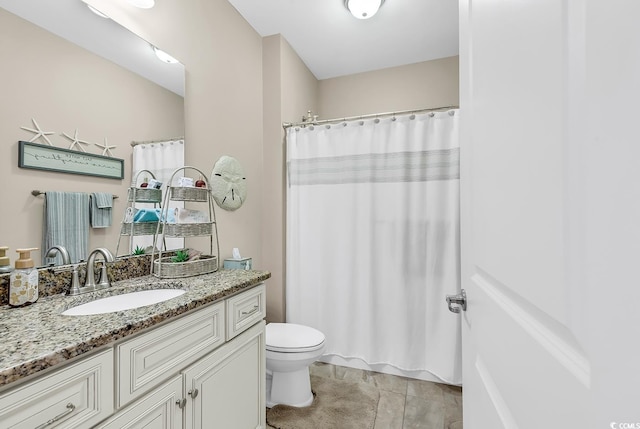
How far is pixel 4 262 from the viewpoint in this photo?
0.93 meters

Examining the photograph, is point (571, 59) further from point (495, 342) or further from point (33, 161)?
point (33, 161)

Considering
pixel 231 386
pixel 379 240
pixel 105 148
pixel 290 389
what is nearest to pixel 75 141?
pixel 105 148

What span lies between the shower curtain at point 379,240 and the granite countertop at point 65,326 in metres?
1.17

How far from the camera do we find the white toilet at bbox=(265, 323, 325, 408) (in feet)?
5.39

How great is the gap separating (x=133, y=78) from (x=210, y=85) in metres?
0.52

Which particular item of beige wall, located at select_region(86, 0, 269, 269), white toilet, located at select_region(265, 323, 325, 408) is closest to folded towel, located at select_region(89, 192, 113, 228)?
beige wall, located at select_region(86, 0, 269, 269)

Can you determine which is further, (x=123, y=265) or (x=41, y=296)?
(x=123, y=265)

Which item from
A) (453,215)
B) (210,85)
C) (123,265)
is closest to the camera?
(123,265)

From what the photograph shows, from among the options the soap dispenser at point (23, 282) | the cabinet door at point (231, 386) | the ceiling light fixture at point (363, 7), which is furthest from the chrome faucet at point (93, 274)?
the ceiling light fixture at point (363, 7)

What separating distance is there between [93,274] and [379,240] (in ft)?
5.53

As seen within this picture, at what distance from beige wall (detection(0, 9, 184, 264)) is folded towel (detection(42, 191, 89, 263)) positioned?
21mm

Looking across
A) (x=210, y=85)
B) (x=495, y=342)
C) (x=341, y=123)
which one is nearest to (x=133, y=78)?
(x=210, y=85)

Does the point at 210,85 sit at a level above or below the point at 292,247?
above

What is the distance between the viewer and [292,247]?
91.4 inches
